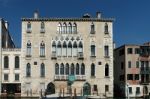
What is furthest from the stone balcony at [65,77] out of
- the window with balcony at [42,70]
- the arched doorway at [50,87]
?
the window with balcony at [42,70]

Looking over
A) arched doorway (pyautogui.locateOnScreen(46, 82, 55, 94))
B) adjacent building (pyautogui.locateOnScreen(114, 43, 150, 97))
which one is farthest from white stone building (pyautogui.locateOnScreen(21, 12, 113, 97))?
adjacent building (pyautogui.locateOnScreen(114, 43, 150, 97))

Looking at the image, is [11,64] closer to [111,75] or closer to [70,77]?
[70,77]

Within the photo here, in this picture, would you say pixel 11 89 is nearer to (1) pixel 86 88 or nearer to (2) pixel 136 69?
(1) pixel 86 88

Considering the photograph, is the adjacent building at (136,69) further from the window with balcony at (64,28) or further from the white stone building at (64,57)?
the window with balcony at (64,28)

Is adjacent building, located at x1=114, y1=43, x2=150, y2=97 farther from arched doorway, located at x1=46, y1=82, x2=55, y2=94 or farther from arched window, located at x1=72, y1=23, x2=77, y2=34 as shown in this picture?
arched doorway, located at x1=46, y1=82, x2=55, y2=94

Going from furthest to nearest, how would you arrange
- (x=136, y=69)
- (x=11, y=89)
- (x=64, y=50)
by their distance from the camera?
(x=11, y=89), (x=136, y=69), (x=64, y=50)

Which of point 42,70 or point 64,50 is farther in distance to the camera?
point 64,50

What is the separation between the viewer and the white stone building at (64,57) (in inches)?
2606

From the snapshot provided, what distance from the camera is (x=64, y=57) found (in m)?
66.8

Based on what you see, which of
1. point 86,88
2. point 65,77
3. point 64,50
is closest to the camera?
point 65,77

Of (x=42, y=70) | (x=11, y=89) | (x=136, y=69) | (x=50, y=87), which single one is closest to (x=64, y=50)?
(x=42, y=70)

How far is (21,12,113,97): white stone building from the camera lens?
6619 centimetres

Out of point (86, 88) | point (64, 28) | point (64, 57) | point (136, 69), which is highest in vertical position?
point (64, 28)

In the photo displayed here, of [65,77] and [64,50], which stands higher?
[64,50]
